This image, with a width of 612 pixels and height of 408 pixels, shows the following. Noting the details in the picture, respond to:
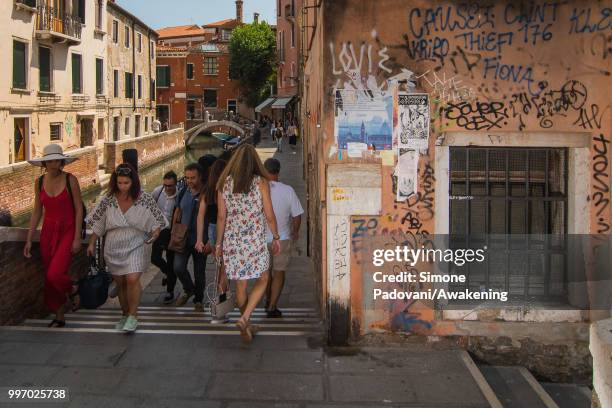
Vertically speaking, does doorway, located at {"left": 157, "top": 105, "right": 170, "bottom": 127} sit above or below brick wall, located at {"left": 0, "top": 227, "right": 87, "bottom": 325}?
above

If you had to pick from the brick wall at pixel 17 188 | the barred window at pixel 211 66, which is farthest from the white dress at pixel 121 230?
the barred window at pixel 211 66

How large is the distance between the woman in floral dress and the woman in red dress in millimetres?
1400

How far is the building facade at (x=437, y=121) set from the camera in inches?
210

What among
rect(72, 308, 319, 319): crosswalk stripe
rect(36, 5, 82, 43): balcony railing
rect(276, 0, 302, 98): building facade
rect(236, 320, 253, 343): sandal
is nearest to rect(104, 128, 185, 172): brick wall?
rect(36, 5, 82, 43): balcony railing

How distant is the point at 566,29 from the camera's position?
5340 mm

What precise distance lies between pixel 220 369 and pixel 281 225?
5.35ft

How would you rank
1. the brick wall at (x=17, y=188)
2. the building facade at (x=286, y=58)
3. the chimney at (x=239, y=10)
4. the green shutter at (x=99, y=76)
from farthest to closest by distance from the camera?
the chimney at (x=239, y=10) → the building facade at (x=286, y=58) → the green shutter at (x=99, y=76) → the brick wall at (x=17, y=188)

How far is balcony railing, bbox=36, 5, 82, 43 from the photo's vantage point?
2492 centimetres

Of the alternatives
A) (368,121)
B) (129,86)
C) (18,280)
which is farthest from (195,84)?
(368,121)

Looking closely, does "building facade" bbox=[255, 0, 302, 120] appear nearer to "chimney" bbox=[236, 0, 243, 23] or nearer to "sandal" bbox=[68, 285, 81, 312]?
"chimney" bbox=[236, 0, 243, 23]

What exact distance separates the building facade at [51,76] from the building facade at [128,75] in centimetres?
231

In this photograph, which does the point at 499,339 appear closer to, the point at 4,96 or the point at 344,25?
the point at 344,25

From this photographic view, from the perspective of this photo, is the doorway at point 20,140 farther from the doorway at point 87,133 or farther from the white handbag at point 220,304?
the white handbag at point 220,304

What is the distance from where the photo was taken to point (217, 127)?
179ft
